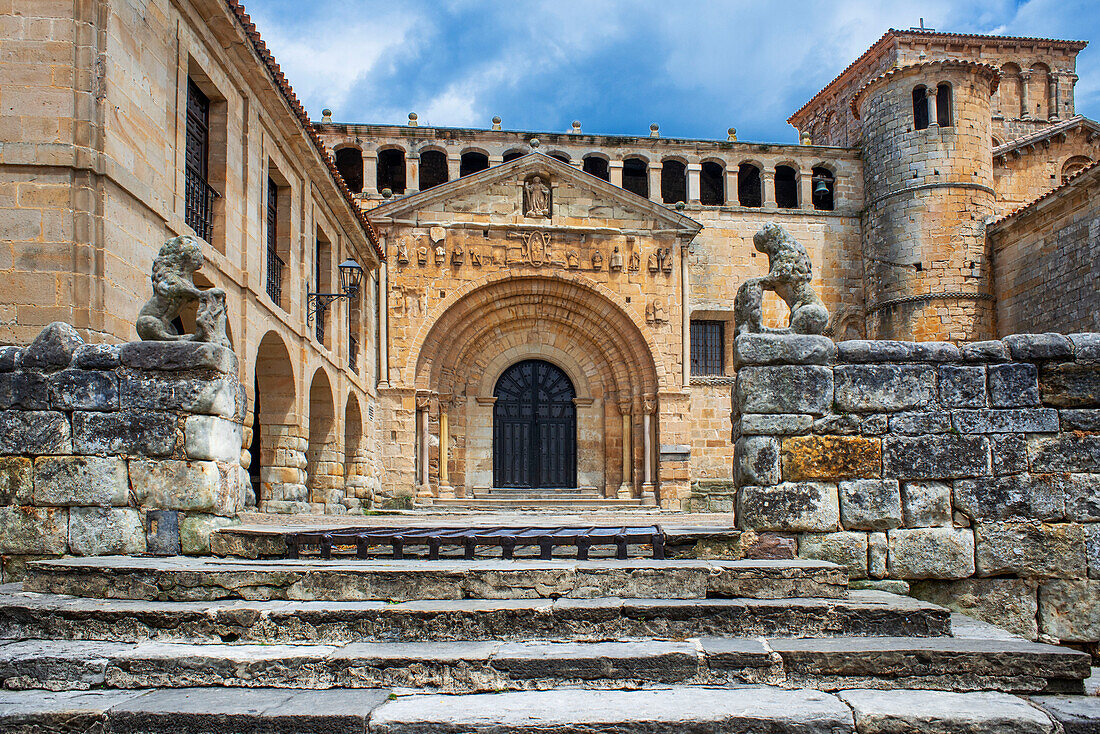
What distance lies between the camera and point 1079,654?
4000 millimetres

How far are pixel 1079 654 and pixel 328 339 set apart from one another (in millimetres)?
13627

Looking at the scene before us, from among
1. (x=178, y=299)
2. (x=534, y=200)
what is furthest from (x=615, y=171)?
(x=178, y=299)

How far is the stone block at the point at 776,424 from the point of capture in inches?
230

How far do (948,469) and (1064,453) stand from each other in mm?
804

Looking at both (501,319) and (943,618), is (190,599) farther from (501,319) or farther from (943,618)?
(501,319)

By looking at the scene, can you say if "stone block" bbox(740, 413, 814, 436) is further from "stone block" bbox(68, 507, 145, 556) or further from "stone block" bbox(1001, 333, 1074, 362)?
"stone block" bbox(68, 507, 145, 556)

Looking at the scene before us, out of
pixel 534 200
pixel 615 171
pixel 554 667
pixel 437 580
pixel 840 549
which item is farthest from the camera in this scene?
pixel 615 171

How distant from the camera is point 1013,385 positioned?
231 inches

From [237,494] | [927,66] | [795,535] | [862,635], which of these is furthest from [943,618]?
[927,66]

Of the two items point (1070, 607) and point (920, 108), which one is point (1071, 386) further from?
point (920, 108)

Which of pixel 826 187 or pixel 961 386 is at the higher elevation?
pixel 826 187

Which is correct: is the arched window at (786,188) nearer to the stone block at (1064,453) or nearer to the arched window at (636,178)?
the arched window at (636,178)

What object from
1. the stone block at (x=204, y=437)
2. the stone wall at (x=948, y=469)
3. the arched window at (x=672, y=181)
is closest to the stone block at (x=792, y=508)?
the stone wall at (x=948, y=469)

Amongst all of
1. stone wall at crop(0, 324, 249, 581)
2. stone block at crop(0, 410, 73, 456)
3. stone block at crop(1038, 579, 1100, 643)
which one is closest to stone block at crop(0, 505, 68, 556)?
stone wall at crop(0, 324, 249, 581)
